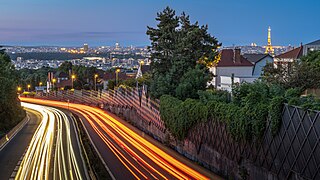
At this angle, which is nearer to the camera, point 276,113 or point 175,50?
point 276,113

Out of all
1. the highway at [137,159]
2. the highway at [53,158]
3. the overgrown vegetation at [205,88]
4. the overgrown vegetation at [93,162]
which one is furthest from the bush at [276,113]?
the highway at [53,158]

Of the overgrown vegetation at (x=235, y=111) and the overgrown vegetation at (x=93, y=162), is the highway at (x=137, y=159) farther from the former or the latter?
the overgrown vegetation at (x=235, y=111)

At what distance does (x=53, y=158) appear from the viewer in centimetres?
2905

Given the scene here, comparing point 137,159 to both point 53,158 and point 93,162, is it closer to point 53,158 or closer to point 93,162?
point 93,162

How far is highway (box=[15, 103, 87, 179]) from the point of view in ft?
77.7

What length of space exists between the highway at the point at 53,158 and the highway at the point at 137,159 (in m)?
1.93

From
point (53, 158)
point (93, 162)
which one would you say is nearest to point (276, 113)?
point (93, 162)

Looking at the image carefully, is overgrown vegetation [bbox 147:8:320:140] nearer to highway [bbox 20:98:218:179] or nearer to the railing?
the railing

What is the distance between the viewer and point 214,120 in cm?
2566

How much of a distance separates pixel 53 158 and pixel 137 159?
5.61 meters

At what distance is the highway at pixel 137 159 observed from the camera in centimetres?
2392

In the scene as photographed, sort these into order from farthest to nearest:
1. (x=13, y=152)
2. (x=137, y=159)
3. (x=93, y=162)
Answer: (x=13, y=152) → (x=137, y=159) → (x=93, y=162)

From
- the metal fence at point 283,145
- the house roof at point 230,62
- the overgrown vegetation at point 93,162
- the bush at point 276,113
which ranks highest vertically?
the house roof at point 230,62

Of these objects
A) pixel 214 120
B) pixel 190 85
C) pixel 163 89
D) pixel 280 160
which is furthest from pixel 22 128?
pixel 280 160
